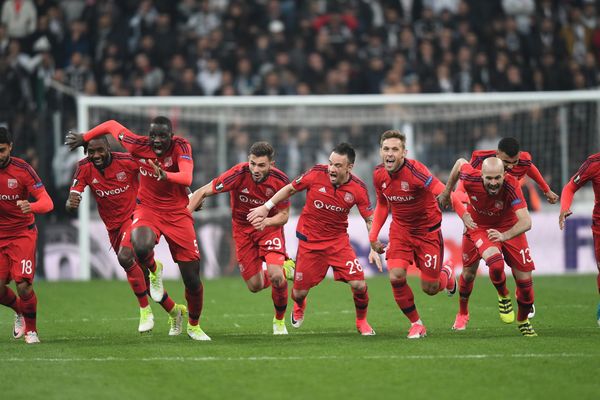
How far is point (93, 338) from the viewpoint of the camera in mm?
11578

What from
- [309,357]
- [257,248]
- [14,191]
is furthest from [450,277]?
[14,191]

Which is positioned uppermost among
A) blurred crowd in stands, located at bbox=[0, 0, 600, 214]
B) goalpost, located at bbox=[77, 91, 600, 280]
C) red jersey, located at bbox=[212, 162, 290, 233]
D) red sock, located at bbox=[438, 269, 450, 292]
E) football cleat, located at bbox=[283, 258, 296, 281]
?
blurred crowd in stands, located at bbox=[0, 0, 600, 214]

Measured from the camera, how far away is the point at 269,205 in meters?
11.2

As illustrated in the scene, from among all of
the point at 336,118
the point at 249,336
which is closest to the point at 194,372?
the point at 249,336

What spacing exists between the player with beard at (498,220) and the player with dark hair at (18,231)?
173 inches

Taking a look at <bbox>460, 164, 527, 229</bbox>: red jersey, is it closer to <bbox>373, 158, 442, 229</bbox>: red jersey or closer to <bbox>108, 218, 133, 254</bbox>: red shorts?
<bbox>373, 158, 442, 229</bbox>: red jersey

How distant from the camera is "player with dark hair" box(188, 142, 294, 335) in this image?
38.2ft

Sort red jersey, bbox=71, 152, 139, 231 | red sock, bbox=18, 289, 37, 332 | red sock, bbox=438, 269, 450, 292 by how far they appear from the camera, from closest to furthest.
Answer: red sock, bbox=18, 289, 37, 332 → red sock, bbox=438, 269, 450, 292 → red jersey, bbox=71, 152, 139, 231

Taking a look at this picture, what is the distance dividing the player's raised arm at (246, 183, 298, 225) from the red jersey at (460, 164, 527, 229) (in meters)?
1.89

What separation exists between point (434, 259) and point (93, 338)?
3.85 m

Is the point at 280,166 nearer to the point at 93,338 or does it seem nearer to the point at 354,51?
the point at 354,51

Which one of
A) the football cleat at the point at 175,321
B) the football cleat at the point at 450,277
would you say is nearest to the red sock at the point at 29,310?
the football cleat at the point at 175,321

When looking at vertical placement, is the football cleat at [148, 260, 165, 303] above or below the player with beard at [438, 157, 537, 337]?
below

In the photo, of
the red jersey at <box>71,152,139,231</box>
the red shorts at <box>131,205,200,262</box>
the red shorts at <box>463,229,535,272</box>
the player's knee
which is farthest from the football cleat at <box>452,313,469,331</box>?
the red jersey at <box>71,152,139,231</box>
